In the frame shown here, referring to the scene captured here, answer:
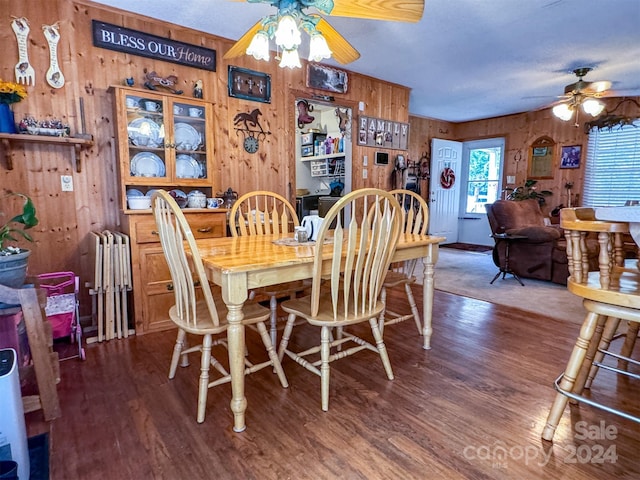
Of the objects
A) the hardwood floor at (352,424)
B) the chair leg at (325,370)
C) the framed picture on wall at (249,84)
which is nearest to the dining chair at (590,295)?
the hardwood floor at (352,424)

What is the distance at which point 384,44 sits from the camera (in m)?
3.34

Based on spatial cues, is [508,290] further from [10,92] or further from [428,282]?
[10,92]

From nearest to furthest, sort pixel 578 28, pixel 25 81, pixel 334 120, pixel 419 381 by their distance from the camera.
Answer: pixel 419 381 < pixel 25 81 < pixel 578 28 < pixel 334 120

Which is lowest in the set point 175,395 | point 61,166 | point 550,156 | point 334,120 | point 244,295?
point 175,395

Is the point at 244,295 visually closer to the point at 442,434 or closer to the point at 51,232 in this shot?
the point at 442,434

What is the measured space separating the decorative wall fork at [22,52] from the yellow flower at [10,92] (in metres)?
0.24

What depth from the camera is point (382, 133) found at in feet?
15.2

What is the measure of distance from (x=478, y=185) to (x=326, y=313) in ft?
21.1

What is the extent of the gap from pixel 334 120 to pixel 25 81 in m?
4.23

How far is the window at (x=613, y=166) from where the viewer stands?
518 centimetres

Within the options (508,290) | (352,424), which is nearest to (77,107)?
(352,424)

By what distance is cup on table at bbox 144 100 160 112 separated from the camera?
269 centimetres

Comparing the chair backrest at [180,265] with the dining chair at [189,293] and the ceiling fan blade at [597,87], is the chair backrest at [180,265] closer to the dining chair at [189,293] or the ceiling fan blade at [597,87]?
the dining chair at [189,293]

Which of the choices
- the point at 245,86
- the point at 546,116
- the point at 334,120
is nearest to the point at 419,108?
the point at 334,120
